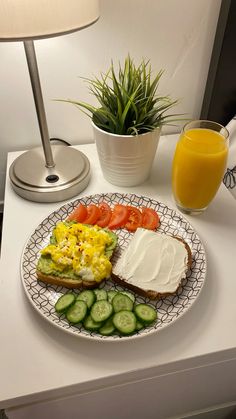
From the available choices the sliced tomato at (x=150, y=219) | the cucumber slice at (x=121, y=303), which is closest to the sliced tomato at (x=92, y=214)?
the sliced tomato at (x=150, y=219)

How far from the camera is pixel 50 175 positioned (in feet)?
3.07

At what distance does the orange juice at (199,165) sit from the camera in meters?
→ 0.78

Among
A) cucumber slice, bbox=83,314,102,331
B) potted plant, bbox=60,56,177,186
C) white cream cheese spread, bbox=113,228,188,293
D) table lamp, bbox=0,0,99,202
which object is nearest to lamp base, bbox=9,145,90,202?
table lamp, bbox=0,0,99,202

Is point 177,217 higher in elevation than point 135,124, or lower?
lower

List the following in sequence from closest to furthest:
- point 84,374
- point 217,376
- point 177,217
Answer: point 84,374
point 217,376
point 177,217

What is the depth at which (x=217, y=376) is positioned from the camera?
0.74 m

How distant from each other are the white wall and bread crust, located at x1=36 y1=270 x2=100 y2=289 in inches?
21.6

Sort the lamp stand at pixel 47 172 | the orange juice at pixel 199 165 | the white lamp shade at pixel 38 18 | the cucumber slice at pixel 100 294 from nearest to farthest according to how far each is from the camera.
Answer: the white lamp shade at pixel 38 18, the cucumber slice at pixel 100 294, the orange juice at pixel 199 165, the lamp stand at pixel 47 172

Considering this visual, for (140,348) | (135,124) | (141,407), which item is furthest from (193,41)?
(141,407)

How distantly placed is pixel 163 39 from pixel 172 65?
0.08m

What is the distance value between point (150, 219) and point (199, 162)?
18cm

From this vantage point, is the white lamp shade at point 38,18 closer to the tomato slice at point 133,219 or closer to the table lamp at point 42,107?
the table lamp at point 42,107

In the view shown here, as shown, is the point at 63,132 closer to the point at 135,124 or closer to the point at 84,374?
the point at 135,124

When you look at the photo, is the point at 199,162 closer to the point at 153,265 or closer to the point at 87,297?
the point at 153,265
